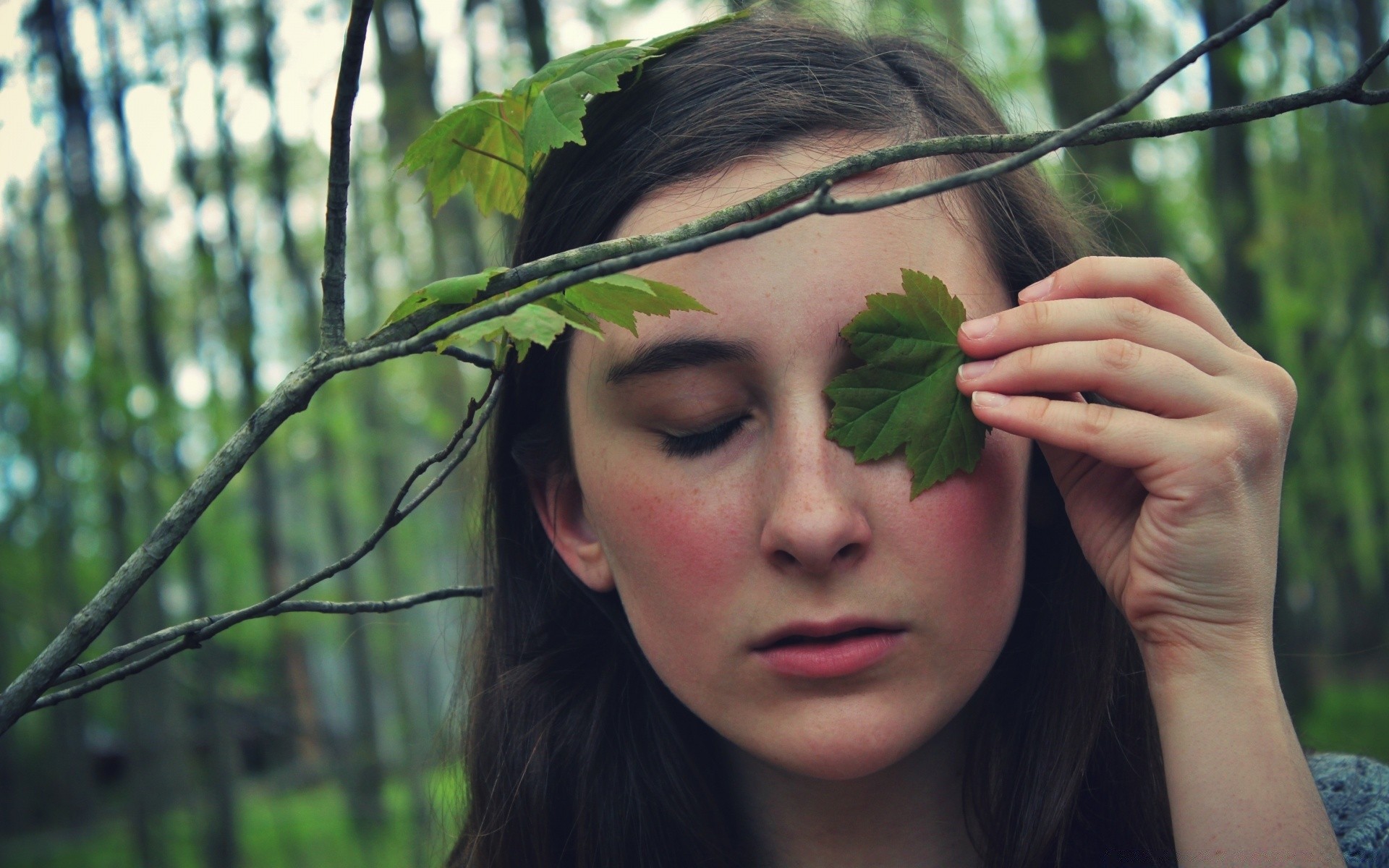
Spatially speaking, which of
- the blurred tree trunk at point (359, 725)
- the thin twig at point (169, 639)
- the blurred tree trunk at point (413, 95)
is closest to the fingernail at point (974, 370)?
the thin twig at point (169, 639)

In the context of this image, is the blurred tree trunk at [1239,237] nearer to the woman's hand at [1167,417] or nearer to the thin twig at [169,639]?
the woman's hand at [1167,417]

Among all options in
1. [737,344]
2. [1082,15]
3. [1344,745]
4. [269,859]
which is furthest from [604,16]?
[269,859]

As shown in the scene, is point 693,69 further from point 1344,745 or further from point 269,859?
point 269,859

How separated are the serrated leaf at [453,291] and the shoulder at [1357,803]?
5.32 feet

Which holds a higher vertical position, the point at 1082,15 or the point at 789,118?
the point at 1082,15

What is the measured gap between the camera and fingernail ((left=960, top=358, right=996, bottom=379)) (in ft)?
4.64

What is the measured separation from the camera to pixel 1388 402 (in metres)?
17.8

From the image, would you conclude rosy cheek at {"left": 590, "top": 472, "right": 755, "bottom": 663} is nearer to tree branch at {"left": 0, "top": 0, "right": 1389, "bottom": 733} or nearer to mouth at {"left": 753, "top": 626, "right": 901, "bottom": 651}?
mouth at {"left": 753, "top": 626, "right": 901, "bottom": 651}

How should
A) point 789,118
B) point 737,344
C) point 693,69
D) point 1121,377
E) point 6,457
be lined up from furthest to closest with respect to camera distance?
1. point 6,457
2. point 693,69
3. point 789,118
4. point 737,344
5. point 1121,377

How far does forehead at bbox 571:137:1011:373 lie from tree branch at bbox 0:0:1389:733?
393 mm

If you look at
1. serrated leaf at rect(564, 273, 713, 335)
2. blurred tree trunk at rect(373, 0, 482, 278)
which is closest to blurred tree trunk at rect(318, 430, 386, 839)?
blurred tree trunk at rect(373, 0, 482, 278)

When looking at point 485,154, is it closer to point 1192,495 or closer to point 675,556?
point 675,556

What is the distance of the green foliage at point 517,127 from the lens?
1.38 metres

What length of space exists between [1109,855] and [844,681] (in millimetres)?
712
